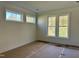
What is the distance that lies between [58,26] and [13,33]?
10.0 ft

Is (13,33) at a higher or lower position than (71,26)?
Result: lower

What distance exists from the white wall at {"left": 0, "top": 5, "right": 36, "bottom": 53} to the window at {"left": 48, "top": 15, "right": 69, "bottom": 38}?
4.56 ft

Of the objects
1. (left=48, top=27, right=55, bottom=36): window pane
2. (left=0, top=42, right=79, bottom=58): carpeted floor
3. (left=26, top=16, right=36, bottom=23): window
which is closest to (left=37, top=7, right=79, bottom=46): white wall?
(left=48, top=27, right=55, bottom=36): window pane

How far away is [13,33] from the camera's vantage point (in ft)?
16.5

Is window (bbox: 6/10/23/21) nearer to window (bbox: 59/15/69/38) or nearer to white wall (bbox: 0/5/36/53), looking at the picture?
white wall (bbox: 0/5/36/53)

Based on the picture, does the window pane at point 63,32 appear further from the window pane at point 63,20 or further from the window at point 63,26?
the window pane at point 63,20

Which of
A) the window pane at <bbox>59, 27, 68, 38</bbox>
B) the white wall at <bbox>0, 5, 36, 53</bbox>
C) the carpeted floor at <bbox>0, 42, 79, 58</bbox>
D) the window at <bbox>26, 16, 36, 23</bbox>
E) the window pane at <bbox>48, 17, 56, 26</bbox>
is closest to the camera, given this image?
the carpeted floor at <bbox>0, 42, 79, 58</bbox>

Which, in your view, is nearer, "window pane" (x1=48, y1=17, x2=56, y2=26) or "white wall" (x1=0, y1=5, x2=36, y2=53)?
"white wall" (x1=0, y1=5, x2=36, y2=53)

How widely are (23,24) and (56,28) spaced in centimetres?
225

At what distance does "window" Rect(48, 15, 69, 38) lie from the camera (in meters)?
6.32

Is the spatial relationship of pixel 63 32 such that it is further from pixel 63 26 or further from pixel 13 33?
pixel 13 33

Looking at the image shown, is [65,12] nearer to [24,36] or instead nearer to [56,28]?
[56,28]

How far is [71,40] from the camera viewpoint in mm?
6023

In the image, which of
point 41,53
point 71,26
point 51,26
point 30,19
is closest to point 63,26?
point 71,26
